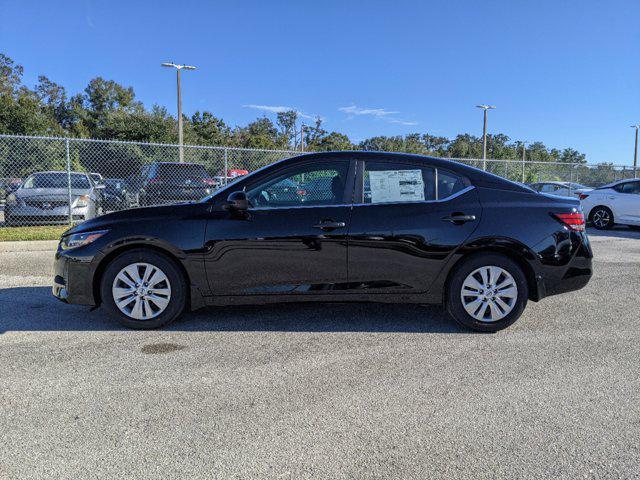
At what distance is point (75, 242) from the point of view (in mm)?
4539

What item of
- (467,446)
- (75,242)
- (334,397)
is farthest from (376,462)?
(75,242)

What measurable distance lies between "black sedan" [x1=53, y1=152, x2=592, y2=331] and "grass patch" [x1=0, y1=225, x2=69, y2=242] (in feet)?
20.9

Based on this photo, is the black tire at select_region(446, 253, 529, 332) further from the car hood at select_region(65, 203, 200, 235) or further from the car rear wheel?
the car rear wheel

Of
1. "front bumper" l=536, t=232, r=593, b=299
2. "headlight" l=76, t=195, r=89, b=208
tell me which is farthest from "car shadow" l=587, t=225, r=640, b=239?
"headlight" l=76, t=195, r=89, b=208

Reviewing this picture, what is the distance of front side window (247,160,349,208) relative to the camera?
4.53 m

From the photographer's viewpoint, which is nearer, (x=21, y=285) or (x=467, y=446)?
(x=467, y=446)

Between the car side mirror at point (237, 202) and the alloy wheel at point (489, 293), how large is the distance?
2035mm

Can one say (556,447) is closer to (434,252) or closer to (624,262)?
(434,252)

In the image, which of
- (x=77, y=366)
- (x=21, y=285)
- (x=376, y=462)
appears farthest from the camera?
(x=21, y=285)

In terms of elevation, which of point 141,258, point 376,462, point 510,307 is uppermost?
point 141,258

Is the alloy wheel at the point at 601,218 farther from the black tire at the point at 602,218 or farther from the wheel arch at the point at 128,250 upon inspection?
the wheel arch at the point at 128,250

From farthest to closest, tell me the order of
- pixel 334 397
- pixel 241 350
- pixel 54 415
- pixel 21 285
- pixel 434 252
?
1. pixel 21 285
2. pixel 434 252
3. pixel 241 350
4. pixel 334 397
5. pixel 54 415

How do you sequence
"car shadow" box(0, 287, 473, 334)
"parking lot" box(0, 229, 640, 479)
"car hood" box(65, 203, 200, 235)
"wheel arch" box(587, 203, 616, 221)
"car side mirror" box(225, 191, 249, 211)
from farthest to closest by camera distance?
"wheel arch" box(587, 203, 616, 221), "car shadow" box(0, 287, 473, 334), "car hood" box(65, 203, 200, 235), "car side mirror" box(225, 191, 249, 211), "parking lot" box(0, 229, 640, 479)

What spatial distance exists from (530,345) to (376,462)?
7.42ft
